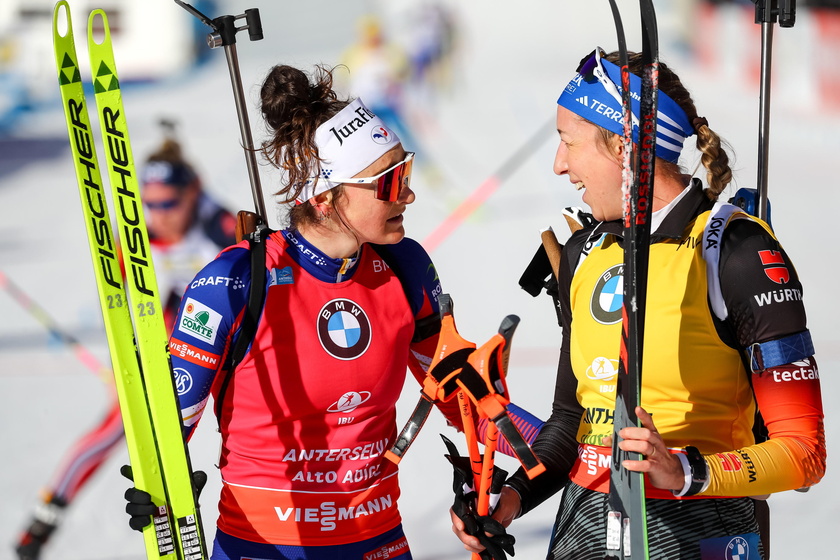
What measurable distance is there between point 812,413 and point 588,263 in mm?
530

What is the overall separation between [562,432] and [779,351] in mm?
546

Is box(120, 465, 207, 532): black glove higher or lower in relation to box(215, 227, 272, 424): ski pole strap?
lower

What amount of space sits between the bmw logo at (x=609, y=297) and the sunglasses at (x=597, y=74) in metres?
0.34

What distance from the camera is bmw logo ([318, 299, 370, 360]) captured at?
203cm

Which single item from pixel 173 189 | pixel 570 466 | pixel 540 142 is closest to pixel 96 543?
pixel 173 189

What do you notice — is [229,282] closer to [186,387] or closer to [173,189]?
[186,387]

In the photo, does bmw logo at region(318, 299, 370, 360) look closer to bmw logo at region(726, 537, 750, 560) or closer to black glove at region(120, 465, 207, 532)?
black glove at region(120, 465, 207, 532)

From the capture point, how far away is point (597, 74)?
6.01 feet

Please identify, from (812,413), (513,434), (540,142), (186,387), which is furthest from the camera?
(540,142)

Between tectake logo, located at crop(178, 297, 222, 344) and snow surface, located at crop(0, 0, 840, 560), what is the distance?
1273mm

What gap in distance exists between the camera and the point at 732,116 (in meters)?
10.9

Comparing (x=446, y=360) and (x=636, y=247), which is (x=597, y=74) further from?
(x=446, y=360)

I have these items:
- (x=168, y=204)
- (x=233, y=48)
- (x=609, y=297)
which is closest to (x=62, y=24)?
(x=233, y=48)

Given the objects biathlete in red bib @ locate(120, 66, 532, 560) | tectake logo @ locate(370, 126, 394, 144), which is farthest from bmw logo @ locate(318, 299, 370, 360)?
tectake logo @ locate(370, 126, 394, 144)
